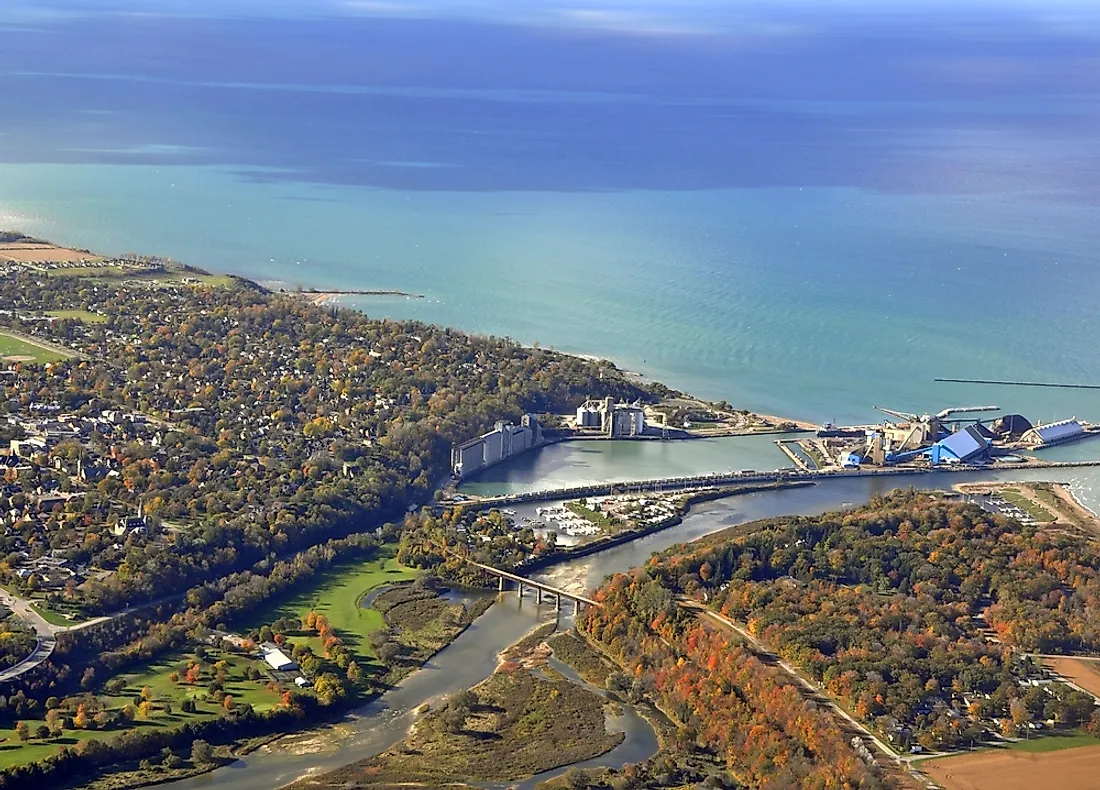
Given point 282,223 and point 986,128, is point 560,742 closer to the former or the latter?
point 282,223

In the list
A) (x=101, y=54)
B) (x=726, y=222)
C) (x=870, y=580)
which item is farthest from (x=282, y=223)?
(x=101, y=54)

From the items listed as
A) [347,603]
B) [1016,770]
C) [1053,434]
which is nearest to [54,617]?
[347,603]

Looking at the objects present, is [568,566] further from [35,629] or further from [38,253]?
[38,253]

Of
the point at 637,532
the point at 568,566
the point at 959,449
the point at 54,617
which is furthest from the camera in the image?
the point at 959,449

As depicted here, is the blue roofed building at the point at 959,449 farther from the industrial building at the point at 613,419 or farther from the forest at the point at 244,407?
the forest at the point at 244,407

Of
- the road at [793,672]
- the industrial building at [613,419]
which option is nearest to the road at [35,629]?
the road at [793,672]
